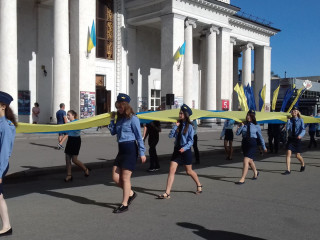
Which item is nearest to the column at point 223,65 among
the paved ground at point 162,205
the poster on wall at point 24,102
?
the poster on wall at point 24,102

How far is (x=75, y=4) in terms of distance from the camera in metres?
20.5

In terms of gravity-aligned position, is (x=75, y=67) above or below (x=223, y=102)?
above

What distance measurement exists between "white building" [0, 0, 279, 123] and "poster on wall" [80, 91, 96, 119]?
6 cm

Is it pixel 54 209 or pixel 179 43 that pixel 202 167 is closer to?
pixel 54 209

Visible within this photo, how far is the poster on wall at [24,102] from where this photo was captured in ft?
69.4

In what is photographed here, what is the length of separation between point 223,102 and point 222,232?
2544 centimetres

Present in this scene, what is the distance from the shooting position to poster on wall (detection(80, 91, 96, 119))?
20.9m

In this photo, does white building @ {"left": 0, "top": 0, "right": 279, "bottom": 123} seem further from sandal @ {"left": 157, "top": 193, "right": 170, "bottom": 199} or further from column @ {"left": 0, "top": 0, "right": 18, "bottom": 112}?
sandal @ {"left": 157, "top": 193, "right": 170, "bottom": 199}

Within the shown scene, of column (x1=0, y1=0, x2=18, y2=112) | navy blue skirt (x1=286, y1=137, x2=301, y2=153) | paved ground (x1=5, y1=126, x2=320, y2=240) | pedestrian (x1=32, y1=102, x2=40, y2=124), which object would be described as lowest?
paved ground (x1=5, y1=126, x2=320, y2=240)

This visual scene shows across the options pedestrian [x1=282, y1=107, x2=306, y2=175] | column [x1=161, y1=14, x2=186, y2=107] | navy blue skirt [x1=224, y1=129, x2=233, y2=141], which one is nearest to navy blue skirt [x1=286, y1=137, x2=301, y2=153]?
pedestrian [x1=282, y1=107, x2=306, y2=175]

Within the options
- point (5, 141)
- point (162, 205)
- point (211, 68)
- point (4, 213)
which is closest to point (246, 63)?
point (211, 68)

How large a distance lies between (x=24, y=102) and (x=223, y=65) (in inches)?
640

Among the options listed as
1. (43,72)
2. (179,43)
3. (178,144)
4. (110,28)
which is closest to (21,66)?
(43,72)

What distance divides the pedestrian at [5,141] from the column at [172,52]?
2124 cm
